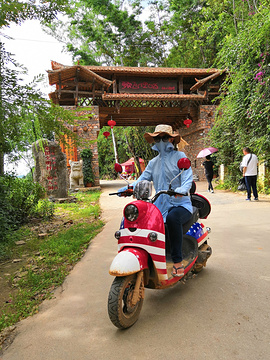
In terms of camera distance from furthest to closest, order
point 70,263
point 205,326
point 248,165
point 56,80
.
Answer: point 56,80, point 248,165, point 70,263, point 205,326

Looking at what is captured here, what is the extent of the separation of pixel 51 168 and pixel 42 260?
5905 mm

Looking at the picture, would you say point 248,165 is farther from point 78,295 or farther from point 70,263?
point 78,295

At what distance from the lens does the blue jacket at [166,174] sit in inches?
102

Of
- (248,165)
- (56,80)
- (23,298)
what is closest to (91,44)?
(56,80)

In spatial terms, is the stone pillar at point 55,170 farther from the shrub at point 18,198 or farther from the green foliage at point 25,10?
the green foliage at point 25,10

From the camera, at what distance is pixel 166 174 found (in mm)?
2693

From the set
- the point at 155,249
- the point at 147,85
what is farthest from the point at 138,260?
the point at 147,85

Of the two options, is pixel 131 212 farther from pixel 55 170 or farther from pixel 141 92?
pixel 141 92

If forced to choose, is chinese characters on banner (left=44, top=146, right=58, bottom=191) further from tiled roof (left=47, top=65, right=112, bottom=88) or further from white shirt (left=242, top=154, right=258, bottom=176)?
white shirt (left=242, top=154, right=258, bottom=176)

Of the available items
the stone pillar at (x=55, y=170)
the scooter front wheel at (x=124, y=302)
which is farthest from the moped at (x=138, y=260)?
the stone pillar at (x=55, y=170)

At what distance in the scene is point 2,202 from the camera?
461 cm

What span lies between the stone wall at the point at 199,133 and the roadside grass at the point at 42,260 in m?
10.7

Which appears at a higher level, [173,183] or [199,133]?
[199,133]

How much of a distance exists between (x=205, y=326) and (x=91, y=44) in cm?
3115
